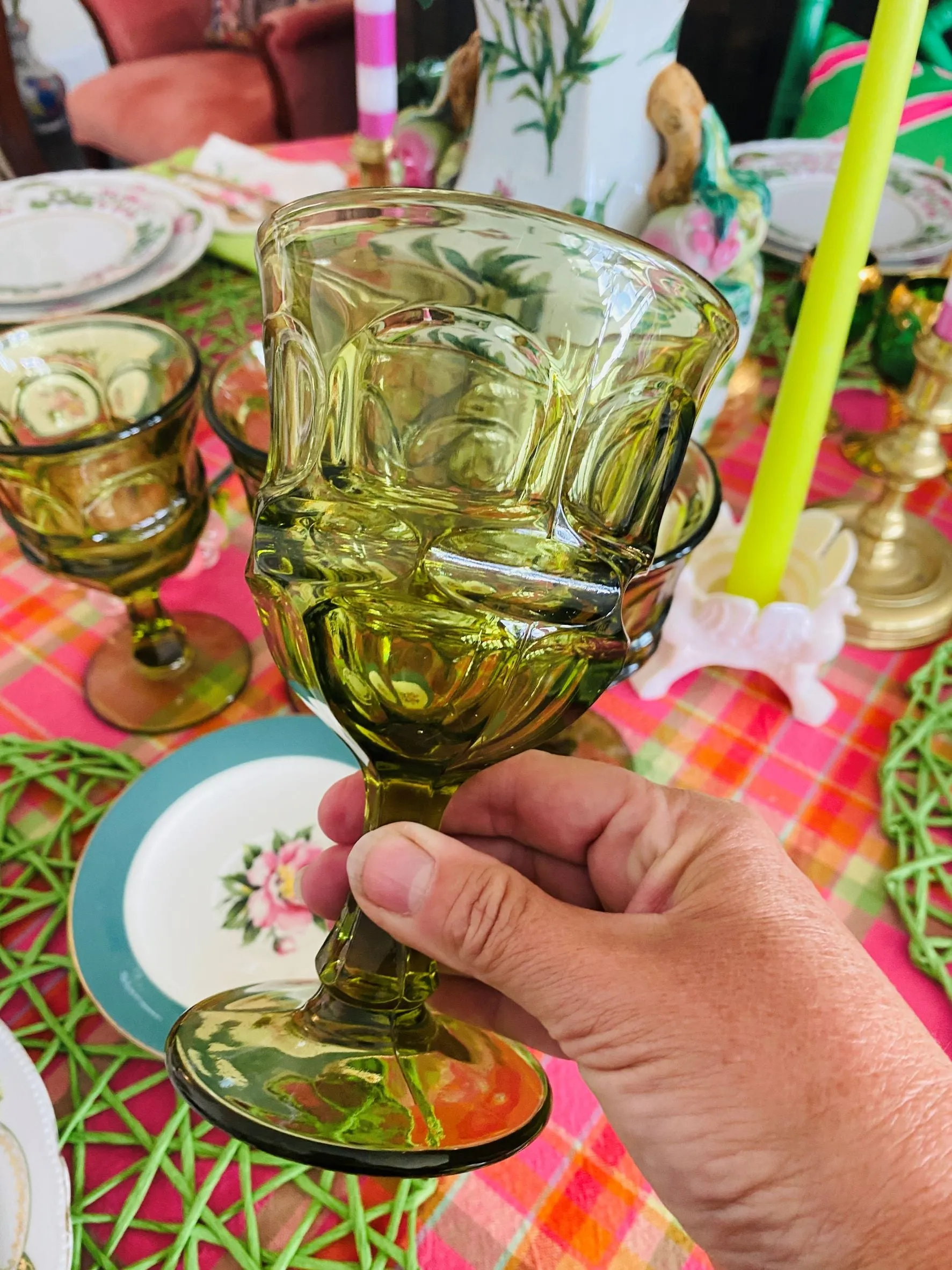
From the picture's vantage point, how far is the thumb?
24 cm

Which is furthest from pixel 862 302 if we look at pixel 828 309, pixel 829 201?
pixel 828 309

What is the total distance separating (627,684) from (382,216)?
30cm

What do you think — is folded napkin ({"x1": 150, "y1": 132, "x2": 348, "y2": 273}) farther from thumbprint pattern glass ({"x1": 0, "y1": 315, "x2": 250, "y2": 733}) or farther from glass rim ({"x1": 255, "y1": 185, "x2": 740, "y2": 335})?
glass rim ({"x1": 255, "y1": 185, "x2": 740, "y2": 335})

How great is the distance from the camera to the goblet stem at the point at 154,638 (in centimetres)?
46

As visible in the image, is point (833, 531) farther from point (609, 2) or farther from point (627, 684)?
point (609, 2)

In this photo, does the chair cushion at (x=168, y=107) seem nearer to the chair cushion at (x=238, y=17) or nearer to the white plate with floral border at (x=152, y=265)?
the chair cushion at (x=238, y=17)

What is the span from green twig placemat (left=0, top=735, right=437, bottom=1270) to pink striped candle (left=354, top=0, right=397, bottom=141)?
15.0 inches

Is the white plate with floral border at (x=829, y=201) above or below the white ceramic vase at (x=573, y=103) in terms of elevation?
below

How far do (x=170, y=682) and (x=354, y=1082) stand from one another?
248 mm

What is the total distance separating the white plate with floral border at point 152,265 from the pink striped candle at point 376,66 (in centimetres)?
24

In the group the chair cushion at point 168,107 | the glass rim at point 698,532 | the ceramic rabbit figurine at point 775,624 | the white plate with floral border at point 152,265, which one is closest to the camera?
the glass rim at point 698,532

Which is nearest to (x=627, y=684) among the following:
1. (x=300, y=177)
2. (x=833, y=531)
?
(x=833, y=531)

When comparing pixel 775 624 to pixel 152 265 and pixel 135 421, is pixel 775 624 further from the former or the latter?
pixel 152 265

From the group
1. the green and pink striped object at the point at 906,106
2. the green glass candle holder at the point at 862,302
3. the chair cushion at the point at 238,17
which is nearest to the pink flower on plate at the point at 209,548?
the green glass candle holder at the point at 862,302
